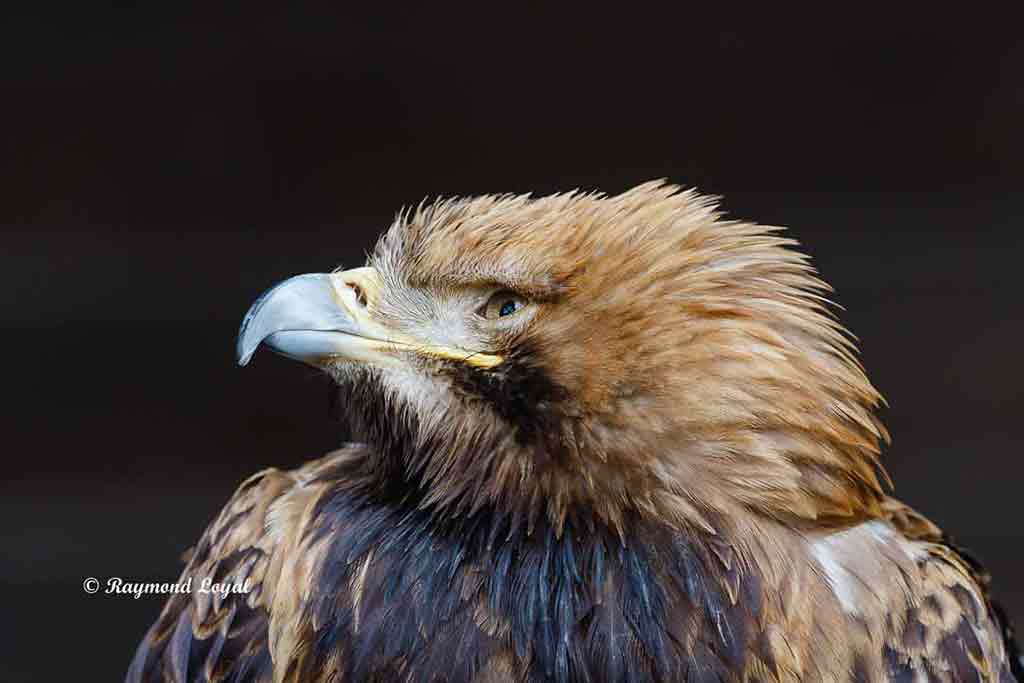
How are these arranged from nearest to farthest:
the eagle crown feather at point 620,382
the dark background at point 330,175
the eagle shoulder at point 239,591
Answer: the eagle crown feather at point 620,382, the eagle shoulder at point 239,591, the dark background at point 330,175

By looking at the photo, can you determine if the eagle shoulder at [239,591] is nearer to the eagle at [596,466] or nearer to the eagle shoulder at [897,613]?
the eagle at [596,466]

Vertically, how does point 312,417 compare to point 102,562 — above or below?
above

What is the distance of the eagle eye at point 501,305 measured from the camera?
2.21 meters

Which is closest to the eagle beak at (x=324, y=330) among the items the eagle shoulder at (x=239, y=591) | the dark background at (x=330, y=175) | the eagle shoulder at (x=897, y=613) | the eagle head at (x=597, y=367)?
the eagle head at (x=597, y=367)

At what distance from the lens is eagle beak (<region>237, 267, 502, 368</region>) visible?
2.21 m

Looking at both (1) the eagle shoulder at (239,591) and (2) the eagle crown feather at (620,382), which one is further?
(1) the eagle shoulder at (239,591)

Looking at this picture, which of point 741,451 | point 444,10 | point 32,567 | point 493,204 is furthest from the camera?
point 32,567

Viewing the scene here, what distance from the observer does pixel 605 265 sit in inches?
86.4

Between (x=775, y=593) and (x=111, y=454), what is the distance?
127 inches

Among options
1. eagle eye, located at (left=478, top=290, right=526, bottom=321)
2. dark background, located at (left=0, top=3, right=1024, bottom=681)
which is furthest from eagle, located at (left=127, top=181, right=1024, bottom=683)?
dark background, located at (left=0, top=3, right=1024, bottom=681)

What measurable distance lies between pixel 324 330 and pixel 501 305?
31 cm

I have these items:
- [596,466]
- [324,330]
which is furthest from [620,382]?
[324,330]

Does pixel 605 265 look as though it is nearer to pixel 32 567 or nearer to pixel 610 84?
pixel 610 84

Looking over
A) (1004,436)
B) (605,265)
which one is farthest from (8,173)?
(1004,436)
